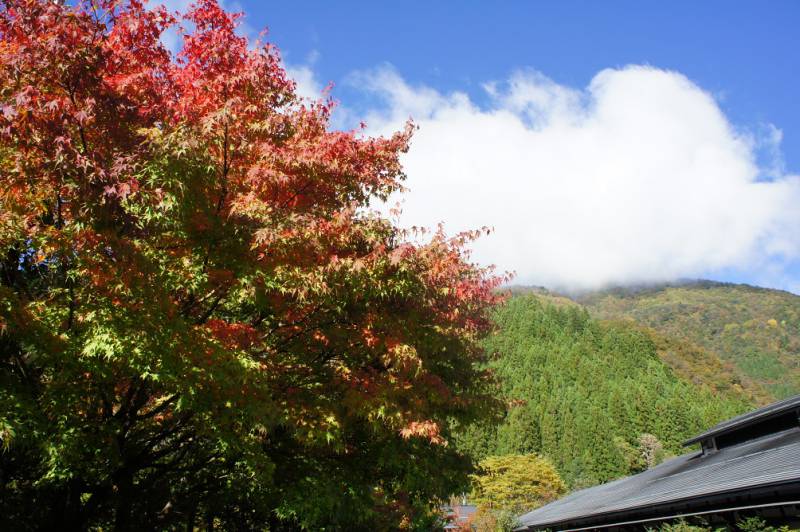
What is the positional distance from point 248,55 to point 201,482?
866cm

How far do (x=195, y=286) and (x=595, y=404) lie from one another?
105m

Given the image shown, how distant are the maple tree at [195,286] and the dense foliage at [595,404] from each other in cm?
4596

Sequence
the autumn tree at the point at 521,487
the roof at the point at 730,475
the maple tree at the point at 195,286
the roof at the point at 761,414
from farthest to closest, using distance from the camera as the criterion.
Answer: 1. the autumn tree at the point at 521,487
2. the roof at the point at 761,414
3. the roof at the point at 730,475
4. the maple tree at the point at 195,286

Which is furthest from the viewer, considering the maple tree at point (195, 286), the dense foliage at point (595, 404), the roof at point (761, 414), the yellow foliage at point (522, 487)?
the dense foliage at point (595, 404)

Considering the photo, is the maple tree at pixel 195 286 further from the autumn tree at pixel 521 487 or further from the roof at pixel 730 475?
the autumn tree at pixel 521 487

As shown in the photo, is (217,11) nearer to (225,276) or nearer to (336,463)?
(225,276)

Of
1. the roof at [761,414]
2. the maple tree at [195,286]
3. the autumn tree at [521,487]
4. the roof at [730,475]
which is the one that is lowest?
the autumn tree at [521,487]

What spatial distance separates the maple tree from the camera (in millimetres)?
6387

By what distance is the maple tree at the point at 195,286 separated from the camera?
21.0 feet

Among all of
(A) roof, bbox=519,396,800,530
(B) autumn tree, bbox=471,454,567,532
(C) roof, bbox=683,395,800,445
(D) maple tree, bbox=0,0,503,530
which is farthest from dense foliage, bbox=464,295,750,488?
(D) maple tree, bbox=0,0,503,530

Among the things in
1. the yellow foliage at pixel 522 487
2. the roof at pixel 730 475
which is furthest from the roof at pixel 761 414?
the yellow foliage at pixel 522 487

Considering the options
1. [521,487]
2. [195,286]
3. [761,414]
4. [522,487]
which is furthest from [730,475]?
[521,487]

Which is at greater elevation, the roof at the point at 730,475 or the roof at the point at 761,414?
the roof at the point at 761,414

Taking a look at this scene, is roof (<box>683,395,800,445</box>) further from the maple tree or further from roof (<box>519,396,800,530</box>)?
the maple tree
